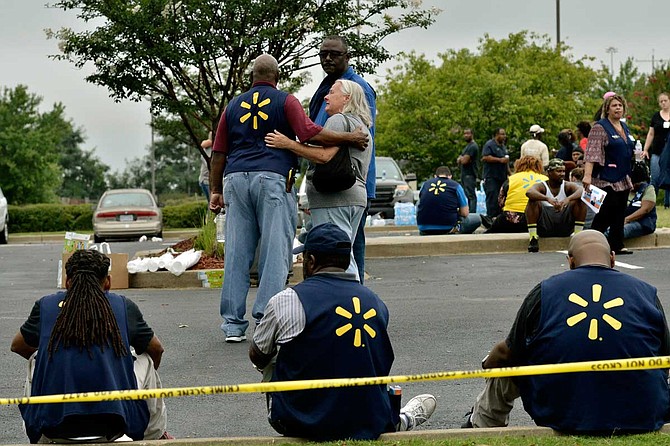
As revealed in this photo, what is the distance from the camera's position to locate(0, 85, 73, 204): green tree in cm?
5353

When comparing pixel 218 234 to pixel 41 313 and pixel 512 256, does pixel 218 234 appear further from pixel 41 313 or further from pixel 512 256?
pixel 41 313

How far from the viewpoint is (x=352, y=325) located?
16.8ft

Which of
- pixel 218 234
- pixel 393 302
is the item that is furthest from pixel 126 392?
pixel 218 234

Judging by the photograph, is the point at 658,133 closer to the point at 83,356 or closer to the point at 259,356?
the point at 259,356

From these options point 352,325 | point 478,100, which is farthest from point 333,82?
point 478,100

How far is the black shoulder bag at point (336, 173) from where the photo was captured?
802 centimetres

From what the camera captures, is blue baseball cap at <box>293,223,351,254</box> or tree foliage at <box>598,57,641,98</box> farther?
tree foliage at <box>598,57,641,98</box>

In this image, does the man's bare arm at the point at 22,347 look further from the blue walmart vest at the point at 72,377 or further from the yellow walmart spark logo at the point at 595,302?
the yellow walmart spark logo at the point at 595,302

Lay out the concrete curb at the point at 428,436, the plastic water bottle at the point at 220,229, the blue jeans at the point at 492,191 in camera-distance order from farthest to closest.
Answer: the blue jeans at the point at 492,191 → the plastic water bottle at the point at 220,229 → the concrete curb at the point at 428,436

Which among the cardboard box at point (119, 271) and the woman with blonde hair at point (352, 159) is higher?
the woman with blonde hair at point (352, 159)

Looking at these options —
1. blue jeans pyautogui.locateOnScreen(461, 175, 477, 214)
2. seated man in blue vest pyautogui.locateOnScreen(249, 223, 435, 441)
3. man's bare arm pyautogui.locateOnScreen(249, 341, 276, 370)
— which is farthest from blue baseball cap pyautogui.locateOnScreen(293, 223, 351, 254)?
blue jeans pyautogui.locateOnScreen(461, 175, 477, 214)

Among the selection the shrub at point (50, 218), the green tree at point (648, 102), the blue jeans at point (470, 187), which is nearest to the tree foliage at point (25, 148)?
the shrub at point (50, 218)

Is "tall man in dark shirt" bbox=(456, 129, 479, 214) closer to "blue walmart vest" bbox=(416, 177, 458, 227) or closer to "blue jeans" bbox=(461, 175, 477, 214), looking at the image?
"blue jeans" bbox=(461, 175, 477, 214)

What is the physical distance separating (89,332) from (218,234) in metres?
8.28
